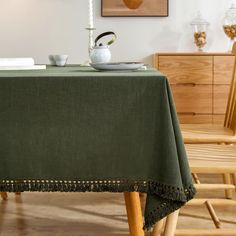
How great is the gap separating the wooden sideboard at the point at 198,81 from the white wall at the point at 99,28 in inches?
19.5

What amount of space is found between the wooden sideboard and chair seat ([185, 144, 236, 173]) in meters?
1.57

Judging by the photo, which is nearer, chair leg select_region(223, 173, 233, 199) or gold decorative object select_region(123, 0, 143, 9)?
chair leg select_region(223, 173, 233, 199)

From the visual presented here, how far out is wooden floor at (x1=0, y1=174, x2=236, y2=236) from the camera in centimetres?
244

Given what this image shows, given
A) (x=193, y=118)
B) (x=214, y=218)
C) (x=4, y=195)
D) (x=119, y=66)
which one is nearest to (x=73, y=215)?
(x=4, y=195)

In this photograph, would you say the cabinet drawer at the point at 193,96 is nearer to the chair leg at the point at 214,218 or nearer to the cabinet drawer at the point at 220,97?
the cabinet drawer at the point at 220,97

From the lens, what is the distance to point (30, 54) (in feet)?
14.2

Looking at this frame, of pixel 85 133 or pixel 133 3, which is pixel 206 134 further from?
pixel 133 3

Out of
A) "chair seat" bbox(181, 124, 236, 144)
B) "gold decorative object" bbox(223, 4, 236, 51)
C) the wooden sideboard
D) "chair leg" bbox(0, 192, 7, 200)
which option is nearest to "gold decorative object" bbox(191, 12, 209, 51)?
"gold decorative object" bbox(223, 4, 236, 51)

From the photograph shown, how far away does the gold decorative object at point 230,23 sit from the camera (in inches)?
159

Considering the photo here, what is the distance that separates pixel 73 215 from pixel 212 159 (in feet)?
3.16

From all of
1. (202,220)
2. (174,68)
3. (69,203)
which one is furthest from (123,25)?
(202,220)

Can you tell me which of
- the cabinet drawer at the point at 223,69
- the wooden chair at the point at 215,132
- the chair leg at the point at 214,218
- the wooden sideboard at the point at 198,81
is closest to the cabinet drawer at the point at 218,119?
the wooden sideboard at the point at 198,81

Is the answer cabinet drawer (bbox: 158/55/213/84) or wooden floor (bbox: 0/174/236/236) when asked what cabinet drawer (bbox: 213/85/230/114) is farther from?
wooden floor (bbox: 0/174/236/236)

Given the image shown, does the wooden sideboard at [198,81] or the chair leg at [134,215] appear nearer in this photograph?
the chair leg at [134,215]
